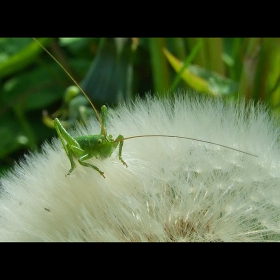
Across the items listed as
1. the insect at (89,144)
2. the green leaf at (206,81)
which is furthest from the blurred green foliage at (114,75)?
the insect at (89,144)

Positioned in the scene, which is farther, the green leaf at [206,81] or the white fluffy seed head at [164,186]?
the green leaf at [206,81]

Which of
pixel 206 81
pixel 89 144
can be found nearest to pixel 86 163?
pixel 89 144

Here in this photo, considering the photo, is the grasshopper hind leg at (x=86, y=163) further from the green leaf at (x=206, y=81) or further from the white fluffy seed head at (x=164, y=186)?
the green leaf at (x=206, y=81)

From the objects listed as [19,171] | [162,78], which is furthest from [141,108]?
[162,78]

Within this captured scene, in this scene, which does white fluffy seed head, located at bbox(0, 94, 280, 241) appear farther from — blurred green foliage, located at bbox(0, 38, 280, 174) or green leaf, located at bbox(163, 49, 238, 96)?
green leaf, located at bbox(163, 49, 238, 96)

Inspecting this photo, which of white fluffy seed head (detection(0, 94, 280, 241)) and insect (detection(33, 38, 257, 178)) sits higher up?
insect (detection(33, 38, 257, 178))

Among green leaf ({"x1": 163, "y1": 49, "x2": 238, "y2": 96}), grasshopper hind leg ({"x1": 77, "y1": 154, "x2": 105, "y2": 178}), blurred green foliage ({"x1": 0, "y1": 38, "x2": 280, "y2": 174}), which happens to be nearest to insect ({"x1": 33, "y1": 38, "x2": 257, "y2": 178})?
grasshopper hind leg ({"x1": 77, "y1": 154, "x2": 105, "y2": 178})
